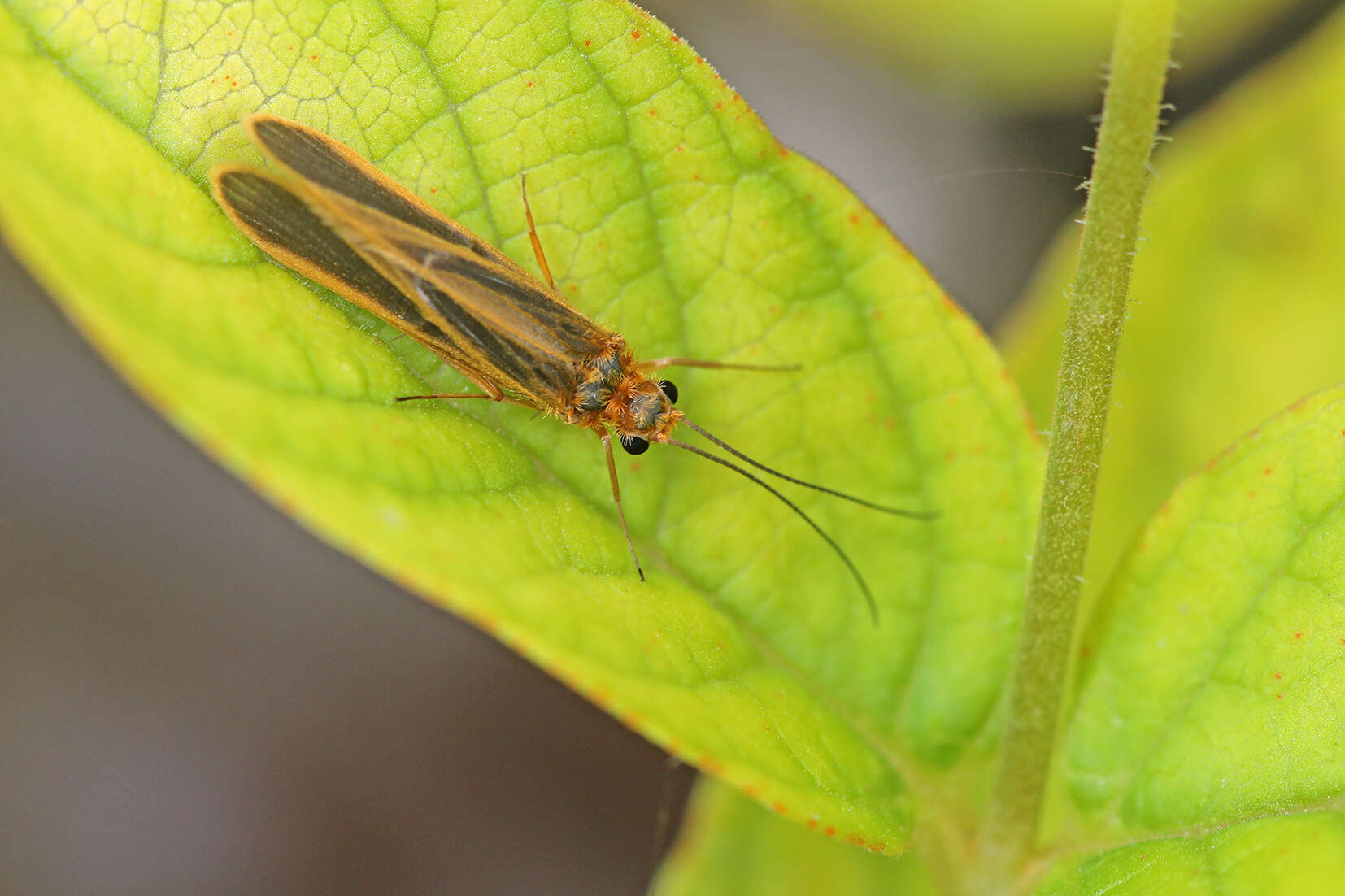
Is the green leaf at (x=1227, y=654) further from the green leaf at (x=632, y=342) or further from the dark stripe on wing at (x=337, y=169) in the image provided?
the dark stripe on wing at (x=337, y=169)

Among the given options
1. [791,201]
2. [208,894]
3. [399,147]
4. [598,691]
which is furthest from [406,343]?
[208,894]

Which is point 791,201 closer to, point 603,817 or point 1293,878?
point 1293,878

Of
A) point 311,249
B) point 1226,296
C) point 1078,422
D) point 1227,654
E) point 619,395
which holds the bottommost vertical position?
point 1227,654

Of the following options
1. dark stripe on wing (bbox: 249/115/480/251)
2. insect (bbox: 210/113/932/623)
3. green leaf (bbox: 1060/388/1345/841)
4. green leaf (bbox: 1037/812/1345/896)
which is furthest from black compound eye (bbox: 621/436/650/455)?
green leaf (bbox: 1037/812/1345/896)

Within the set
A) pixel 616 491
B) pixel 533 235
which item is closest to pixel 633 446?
pixel 616 491

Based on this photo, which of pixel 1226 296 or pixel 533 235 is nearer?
pixel 533 235

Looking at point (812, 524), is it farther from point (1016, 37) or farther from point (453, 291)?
point (1016, 37)

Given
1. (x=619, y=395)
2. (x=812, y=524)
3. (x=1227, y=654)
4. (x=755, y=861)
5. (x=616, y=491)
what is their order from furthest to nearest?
(x=755, y=861), (x=619, y=395), (x=812, y=524), (x=616, y=491), (x=1227, y=654)

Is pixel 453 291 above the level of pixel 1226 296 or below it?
below
